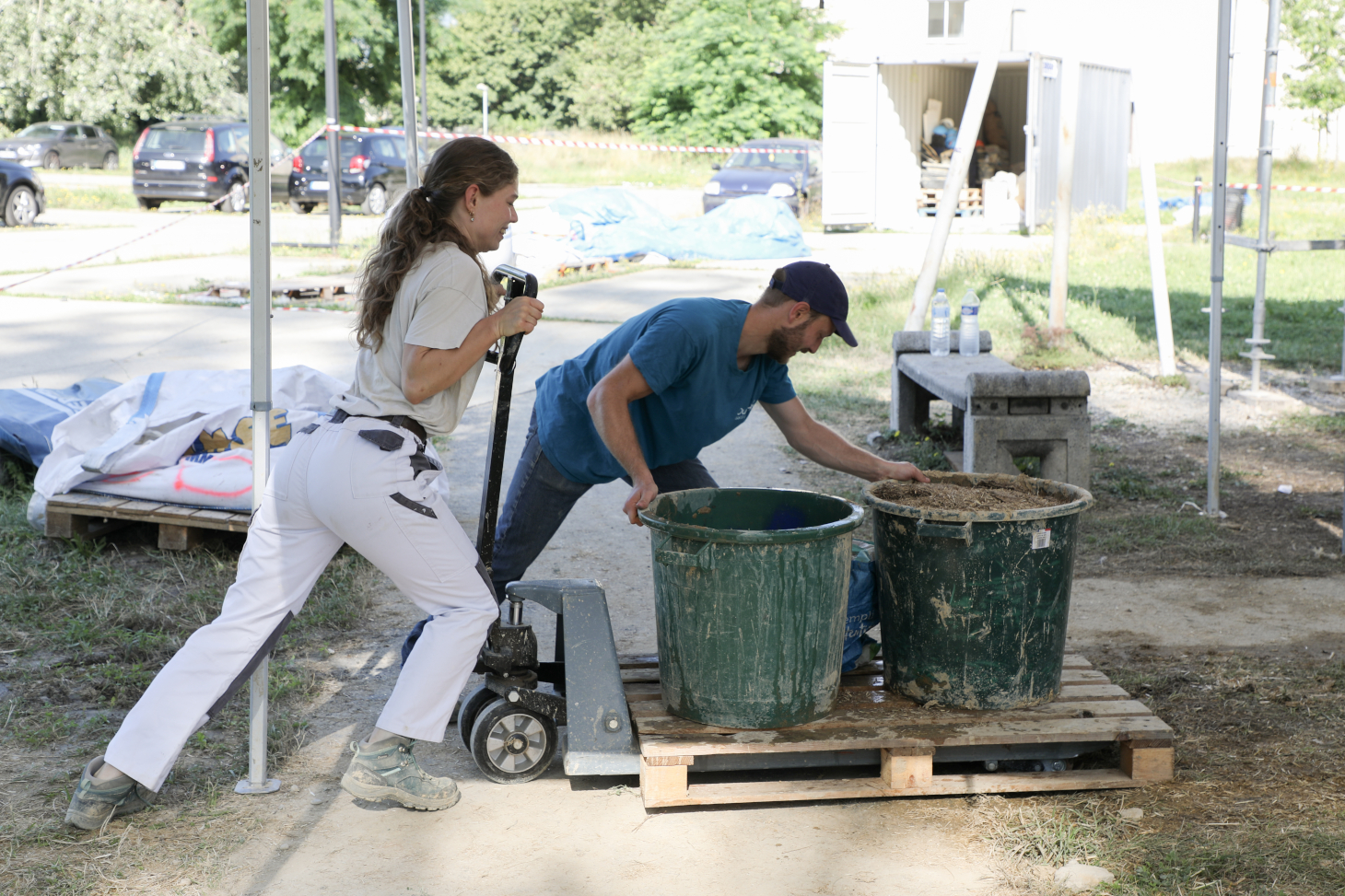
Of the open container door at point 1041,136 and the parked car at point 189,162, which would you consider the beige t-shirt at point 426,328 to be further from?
the parked car at point 189,162

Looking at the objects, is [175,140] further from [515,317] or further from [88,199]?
[515,317]

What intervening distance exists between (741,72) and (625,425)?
37865 mm

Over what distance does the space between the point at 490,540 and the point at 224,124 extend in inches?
871

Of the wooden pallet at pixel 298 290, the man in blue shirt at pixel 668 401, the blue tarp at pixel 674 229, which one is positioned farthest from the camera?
the blue tarp at pixel 674 229

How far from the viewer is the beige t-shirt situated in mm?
2928

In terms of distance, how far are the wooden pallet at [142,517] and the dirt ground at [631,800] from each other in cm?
9

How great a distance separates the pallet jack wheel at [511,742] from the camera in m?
3.35

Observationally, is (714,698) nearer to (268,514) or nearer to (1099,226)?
(268,514)

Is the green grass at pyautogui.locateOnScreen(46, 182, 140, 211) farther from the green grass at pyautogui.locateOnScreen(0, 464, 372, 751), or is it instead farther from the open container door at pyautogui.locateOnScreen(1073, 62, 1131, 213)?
the green grass at pyautogui.locateOnScreen(0, 464, 372, 751)

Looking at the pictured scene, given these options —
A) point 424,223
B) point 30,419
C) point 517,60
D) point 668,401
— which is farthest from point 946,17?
point 517,60

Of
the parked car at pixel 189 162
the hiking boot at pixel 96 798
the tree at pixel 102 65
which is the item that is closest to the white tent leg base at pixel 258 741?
the hiking boot at pixel 96 798

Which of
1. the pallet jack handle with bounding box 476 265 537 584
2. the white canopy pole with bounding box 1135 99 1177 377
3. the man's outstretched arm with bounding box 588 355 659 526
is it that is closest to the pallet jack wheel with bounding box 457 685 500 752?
the pallet jack handle with bounding box 476 265 537 584

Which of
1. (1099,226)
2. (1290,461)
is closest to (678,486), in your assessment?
(1290,461)

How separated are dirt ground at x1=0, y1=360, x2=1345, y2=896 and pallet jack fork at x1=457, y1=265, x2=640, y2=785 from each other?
0.37 ft
